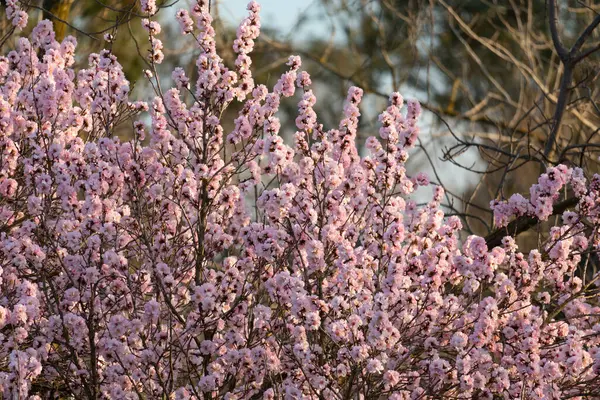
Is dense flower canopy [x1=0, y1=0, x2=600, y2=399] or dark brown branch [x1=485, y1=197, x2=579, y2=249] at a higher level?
dark brown branch [x1=485, y1=197, x2=579, y2=249]

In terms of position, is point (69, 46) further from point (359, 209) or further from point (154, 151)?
point (359, 209)

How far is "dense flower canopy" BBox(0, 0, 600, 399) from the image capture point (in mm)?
4793

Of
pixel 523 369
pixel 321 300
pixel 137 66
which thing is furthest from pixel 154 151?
pixel 137 66

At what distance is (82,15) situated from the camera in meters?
15.9

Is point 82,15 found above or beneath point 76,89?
above

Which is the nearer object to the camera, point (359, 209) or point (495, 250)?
point (495, 250)

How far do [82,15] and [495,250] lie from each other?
12.3 metres

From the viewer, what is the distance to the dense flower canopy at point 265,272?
4.79m

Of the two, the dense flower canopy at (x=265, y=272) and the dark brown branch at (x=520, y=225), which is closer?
the dense flower canopy at (x=265, y=272)

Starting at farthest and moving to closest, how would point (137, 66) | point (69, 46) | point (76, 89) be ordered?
point (137, 66), point (69, 46), point (76, 89)

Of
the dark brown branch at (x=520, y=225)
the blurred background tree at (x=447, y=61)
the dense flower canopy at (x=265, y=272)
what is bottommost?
the dense flower canopy at (x=265, y=272)

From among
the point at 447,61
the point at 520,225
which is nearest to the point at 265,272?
the point at 520,225

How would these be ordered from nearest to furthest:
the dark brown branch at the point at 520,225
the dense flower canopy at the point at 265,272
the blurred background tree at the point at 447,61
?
the dense flower canopy at the point at 265,272 < the dark brown branch at the point at 520,225 < the blurred background tree at the point at 447,61

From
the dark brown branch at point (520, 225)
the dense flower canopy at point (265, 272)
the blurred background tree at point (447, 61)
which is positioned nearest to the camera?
the dense flower canopy at point (265, 272)
